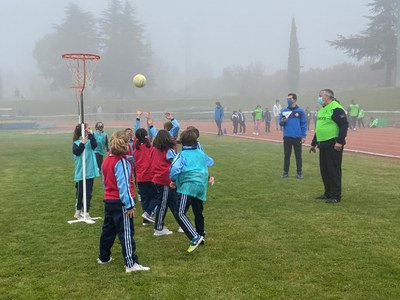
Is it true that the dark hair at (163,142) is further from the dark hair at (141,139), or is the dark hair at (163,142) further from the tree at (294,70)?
the tree at (294,70)

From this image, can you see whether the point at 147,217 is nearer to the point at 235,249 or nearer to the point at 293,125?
the point at 235,249

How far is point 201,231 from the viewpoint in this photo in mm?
6539

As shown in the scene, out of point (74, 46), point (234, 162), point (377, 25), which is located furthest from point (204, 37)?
point (234, 162)

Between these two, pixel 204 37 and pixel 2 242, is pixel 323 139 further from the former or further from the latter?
pixel 204 37

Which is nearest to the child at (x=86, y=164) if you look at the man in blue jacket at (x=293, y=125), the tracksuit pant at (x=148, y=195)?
the tracksuit pant at (x=148, y=195)

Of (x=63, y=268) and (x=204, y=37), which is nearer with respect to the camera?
(x=63, y=268)

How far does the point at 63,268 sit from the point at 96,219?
246 cm

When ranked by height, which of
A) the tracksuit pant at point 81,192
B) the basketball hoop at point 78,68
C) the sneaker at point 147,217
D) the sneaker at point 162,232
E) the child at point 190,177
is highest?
the basketball hoop at point 78,68

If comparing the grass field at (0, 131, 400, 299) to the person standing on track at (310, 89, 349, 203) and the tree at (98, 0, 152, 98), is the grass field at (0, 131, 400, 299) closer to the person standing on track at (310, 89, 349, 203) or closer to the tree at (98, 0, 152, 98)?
the person standing on track at (310, 89, 349, 203)

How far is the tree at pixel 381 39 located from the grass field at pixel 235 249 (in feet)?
150

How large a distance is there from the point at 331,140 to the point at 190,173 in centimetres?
405

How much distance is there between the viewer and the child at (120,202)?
5.57 m

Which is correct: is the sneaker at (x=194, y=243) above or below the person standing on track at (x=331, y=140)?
below

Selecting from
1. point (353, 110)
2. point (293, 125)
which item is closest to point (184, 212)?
point (293, 125)
